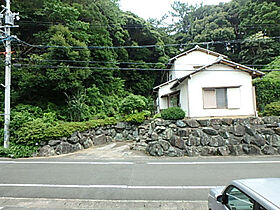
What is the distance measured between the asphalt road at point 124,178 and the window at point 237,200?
1.97 m

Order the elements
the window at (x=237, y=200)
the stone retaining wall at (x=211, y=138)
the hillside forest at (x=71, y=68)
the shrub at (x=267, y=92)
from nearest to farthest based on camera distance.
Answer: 1. the window at (x=237, y=200)
2. the stone retaining wall at (x=211, y=138)
3. the hillside forest at (x=71, y=68)
4. the shrub at (x=267, y=92)

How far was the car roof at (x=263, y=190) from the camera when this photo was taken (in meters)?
1.82

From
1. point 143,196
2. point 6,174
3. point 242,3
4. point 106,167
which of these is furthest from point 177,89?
point 242,3

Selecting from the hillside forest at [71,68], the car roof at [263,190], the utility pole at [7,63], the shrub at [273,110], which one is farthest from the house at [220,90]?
the utility pole at [7,63]

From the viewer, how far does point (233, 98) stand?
12.2 metres

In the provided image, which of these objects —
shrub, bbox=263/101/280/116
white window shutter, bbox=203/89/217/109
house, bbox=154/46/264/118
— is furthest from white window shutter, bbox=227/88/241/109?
shrub, bbox=263/101/280/116

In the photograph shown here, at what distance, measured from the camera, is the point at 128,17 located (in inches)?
1021

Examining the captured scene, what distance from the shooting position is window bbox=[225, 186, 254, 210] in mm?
2121

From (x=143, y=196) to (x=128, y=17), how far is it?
26780mm

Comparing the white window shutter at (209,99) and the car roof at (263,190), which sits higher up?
the white window shutter at (209,99)

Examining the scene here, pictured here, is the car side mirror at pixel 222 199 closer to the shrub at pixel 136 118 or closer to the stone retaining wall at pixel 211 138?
the stone retaining wall at pixel 211 138

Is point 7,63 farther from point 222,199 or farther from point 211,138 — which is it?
point 211,138

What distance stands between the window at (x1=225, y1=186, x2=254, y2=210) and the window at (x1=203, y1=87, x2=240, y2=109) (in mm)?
10194

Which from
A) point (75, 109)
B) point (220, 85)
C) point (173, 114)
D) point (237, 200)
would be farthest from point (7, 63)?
point (220, 85)
